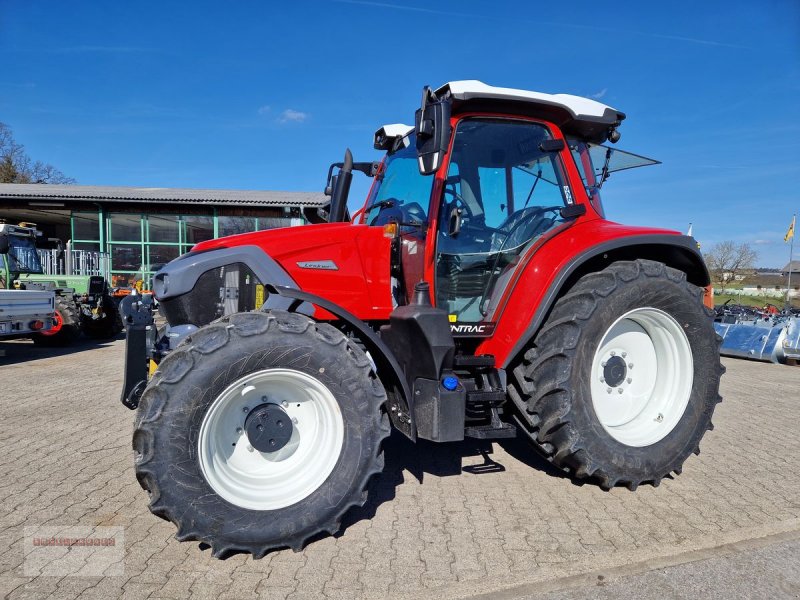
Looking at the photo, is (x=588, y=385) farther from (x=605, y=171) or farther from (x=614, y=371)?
(x=605, y=171)

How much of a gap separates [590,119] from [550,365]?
167cm

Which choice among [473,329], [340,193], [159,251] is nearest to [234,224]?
[159,251]

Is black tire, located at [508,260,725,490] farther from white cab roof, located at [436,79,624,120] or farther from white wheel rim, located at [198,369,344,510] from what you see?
white wheel rim, located at [198,369,344,510]

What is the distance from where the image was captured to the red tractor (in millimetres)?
2471

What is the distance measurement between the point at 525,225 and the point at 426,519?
1960mm

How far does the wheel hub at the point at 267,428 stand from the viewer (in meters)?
2.63

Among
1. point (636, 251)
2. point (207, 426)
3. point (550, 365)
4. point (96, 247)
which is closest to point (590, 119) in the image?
point (636, 251)

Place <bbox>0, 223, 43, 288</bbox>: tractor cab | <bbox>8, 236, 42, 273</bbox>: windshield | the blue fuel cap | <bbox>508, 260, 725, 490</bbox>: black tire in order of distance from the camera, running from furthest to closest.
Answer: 1. <bbox>8, 236, 42, 273</bbox>: windshield
2. <bbox>0, 223, 43, 288</bbox>: tractor cab
3. <bbox>508, 260, 725, 490</bbox>: black tire
4. the blue fuel cap

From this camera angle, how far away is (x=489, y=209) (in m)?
3.50

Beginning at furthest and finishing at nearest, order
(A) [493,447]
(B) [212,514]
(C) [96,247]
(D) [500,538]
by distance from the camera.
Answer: (C) [96,247], (A) [493,447], (D) [500,538], (B) [212,514]

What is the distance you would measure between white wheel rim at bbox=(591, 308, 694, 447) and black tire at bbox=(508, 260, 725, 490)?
0.08m

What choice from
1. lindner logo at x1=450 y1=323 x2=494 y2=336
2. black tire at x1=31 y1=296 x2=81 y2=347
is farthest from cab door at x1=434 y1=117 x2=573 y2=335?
black tire at x1=31 y1=296 x2=81 y2=347

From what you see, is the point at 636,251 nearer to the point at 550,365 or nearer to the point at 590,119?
the point at 590,119

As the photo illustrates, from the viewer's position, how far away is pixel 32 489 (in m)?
3.21
